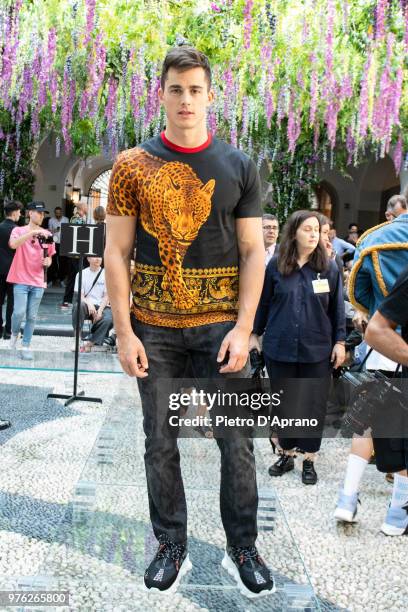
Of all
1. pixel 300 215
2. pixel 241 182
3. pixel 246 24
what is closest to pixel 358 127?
pixel 246 24

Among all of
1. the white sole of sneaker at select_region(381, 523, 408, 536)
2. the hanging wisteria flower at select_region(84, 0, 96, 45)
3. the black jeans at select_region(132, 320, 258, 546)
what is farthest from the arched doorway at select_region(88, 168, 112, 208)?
the black jeans at select_region(132, 320, 258, 546)

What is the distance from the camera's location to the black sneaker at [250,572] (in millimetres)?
1886

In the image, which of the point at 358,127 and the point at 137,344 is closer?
the point at 137,344

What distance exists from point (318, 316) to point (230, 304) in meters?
1.81

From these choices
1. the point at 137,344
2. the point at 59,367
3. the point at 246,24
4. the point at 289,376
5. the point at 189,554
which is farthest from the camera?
the point at 246,24

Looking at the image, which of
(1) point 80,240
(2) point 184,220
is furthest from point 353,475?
(1) point 80,240

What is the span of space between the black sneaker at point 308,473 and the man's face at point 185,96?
7.64 ft

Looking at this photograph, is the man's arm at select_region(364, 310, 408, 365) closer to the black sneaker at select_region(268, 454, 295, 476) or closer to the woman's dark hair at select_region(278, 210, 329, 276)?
the woman's dark hair at select_region(278, 210, 329, 276)

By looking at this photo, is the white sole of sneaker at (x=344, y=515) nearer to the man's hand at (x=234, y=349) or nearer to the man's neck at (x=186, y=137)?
the man's hand at (x=234, y=349)

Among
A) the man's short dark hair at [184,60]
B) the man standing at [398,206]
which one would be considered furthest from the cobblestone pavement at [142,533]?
the man's short dark hair at [184,60]

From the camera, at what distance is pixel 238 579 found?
1946 millimetres

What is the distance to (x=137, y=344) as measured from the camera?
1.85 metres

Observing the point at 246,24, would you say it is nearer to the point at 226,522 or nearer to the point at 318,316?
the point at 318,316

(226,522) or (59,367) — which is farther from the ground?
(226,522)
